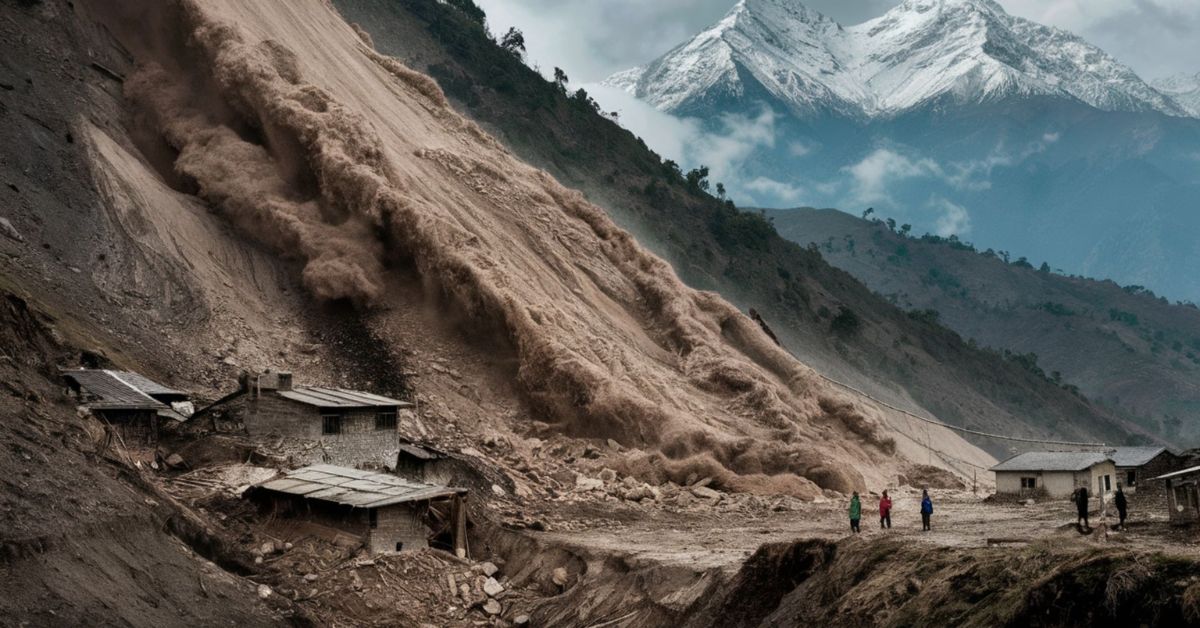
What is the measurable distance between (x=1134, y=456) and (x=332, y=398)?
20.7m

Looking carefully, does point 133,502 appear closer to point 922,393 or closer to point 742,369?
point 742,369

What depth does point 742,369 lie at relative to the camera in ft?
147

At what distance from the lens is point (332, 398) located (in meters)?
30.5

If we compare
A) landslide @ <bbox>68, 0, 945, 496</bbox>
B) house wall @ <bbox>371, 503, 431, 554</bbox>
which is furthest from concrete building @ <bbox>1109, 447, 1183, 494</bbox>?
house wall @ <bbox>371, 503, 431, 554</bbox>

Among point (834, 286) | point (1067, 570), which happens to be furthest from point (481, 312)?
point (834, 286)

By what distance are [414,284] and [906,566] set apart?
26404mm

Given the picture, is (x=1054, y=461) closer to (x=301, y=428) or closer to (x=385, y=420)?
(x=385, y=420)

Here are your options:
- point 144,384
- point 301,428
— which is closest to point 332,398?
point 301,428

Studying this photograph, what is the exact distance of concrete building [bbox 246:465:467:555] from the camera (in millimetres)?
25062

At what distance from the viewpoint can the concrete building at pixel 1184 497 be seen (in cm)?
1988

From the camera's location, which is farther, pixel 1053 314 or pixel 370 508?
pixel 1053 314

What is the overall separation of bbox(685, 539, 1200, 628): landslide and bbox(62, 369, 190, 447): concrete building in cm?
1286

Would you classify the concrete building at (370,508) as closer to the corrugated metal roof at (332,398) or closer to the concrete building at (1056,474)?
the corrugated metal roof at (332,398)

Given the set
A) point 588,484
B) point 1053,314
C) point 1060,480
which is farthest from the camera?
point 1053,314
